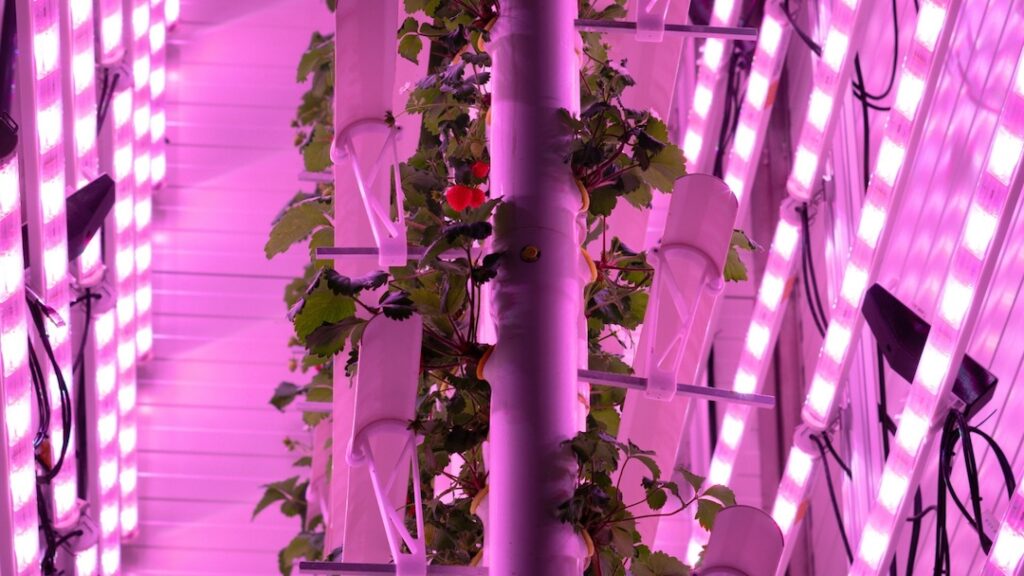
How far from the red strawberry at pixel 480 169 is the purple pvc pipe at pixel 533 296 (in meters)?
0.24

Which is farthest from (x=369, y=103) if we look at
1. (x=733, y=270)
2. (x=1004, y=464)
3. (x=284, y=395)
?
(x=284, y=395)

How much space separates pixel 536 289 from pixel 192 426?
4.73 m

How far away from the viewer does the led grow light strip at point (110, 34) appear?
267 inches

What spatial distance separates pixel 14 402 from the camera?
187 inches

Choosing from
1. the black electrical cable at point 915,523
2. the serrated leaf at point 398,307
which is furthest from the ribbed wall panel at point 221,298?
the serrated leaf at point 398,307

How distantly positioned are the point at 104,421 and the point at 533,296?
12.1 ft

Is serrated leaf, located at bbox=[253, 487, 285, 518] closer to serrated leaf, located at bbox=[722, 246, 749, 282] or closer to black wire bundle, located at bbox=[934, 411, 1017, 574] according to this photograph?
black wire bundle, located at bbox=[934, 411, 1017, 574]

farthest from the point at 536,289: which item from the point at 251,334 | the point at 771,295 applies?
the point at 251,334

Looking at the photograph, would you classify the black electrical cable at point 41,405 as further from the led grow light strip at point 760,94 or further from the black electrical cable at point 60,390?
the led grow light strip at point 760,94

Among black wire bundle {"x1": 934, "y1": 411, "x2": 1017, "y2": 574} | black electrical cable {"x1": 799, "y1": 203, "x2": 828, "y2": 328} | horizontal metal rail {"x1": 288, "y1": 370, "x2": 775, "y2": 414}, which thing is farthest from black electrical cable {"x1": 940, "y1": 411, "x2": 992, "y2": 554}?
black electrical cable {"x1": 799, "y1": 203, "x2": 828, "y2": 328}

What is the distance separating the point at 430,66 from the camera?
4.38 metres

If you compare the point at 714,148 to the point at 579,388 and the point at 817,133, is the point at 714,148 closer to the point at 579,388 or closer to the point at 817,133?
the point at 817,133

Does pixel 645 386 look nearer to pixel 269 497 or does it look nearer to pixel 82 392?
pixel 269 497

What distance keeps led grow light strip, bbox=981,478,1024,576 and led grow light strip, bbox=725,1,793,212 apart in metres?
2.43
